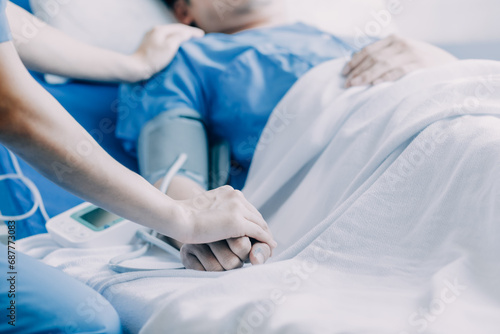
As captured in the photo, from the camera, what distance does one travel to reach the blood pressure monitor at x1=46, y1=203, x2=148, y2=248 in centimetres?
85

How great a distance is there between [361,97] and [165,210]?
18.2 inches

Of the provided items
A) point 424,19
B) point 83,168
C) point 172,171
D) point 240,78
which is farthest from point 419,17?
point 83,168

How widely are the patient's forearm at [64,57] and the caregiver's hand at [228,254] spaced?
0.55m

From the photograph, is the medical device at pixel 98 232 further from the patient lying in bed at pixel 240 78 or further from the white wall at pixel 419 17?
the white wall at pixel 419 17

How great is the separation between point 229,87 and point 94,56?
12.0 inches

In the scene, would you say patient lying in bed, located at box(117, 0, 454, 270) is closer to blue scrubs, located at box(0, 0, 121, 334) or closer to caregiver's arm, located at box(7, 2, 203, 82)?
caregiver's arm, located at box(7, 2, 203, 82)

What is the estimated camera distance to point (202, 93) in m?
1.18

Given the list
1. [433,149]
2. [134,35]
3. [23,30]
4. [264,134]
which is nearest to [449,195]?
[433,149]

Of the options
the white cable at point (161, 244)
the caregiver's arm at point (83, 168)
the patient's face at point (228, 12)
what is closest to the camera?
the caregiver's arm at point (83, 168)

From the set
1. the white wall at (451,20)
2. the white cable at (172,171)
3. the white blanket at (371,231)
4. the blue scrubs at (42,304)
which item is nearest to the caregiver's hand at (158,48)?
the white cable at (172,171)

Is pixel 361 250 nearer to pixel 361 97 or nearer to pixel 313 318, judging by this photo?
pixel 313 318

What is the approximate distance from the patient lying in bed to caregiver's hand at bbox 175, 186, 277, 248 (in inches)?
9.9

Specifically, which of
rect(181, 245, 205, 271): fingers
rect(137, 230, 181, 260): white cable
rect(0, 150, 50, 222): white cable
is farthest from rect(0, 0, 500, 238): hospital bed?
rect(181, 245, 205, 271): fingers

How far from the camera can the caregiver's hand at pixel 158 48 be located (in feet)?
3.84
